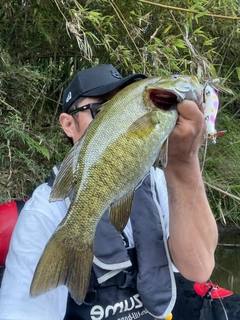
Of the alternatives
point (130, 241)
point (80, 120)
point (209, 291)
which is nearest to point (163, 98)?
point (80, 120)

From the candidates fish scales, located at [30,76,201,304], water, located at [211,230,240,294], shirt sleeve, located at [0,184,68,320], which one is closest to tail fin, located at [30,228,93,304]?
fish scales, located at [30,76,201,304]

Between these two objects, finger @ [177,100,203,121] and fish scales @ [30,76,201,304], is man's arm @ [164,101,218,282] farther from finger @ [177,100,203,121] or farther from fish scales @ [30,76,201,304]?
fish scales @ [30,76,201,304]

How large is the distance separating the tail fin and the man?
0.27m

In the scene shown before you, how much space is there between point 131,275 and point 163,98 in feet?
2.59

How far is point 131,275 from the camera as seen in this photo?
165 cm

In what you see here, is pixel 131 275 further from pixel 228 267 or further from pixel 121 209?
pixel 228 267

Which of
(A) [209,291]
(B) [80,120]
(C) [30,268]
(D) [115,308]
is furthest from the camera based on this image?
(A) [209,291]

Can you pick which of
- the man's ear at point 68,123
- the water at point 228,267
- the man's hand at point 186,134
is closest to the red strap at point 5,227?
the man's ear at point 68,123

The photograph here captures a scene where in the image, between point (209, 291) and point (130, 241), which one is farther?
point (209, 291)

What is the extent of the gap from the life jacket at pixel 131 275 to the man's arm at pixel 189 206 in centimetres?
8

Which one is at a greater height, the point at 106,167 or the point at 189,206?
the point at 106,167

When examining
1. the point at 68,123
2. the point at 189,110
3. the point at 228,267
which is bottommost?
the point at 228,267

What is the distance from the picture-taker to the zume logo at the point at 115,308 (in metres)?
1.55

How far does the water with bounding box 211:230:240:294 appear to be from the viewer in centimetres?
383
